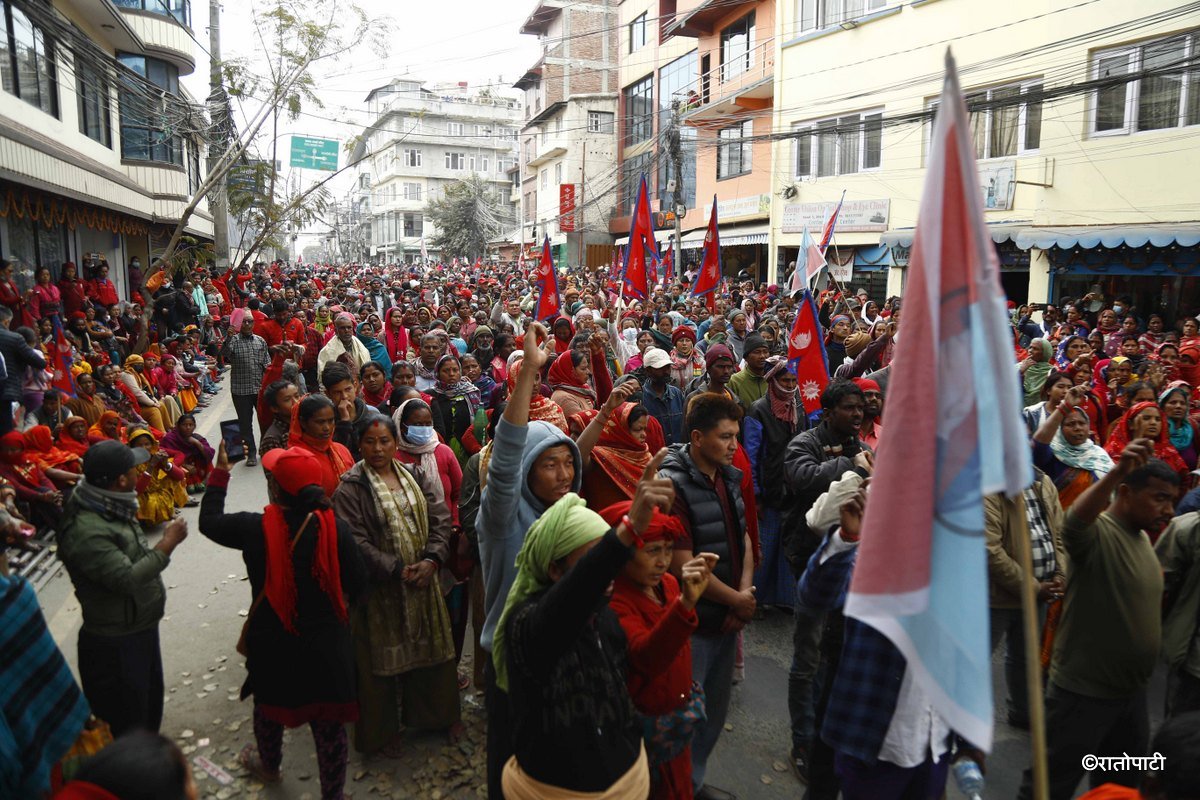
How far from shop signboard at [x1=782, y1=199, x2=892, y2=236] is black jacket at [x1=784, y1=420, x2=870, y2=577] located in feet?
49.3

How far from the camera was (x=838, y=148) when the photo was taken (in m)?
21.0

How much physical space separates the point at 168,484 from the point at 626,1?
3699 cm

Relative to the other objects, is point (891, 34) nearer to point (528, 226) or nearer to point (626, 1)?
point (626, 1)

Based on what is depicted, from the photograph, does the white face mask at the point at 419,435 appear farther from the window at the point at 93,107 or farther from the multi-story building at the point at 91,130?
the window at the point at 93,107

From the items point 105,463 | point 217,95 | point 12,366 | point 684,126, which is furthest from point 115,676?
point 684,126

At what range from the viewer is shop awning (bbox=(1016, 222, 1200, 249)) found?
1278cm

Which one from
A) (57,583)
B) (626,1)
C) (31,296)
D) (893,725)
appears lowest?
(57,583)

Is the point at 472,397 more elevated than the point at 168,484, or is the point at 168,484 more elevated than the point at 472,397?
the point at 472,397

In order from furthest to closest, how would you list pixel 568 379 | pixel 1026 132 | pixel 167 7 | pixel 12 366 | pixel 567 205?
pixel 567 205 < pixel 167 7 < pixel 1026 132 < pixel 12 366 < pixel 568 379

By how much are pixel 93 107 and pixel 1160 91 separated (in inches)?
842

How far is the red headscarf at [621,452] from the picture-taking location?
436 cm

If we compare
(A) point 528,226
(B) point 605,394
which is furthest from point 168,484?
(A) point 528,226

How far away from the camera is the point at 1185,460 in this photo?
19.4 ft

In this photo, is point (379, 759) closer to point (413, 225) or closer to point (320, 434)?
point (320, 434)
